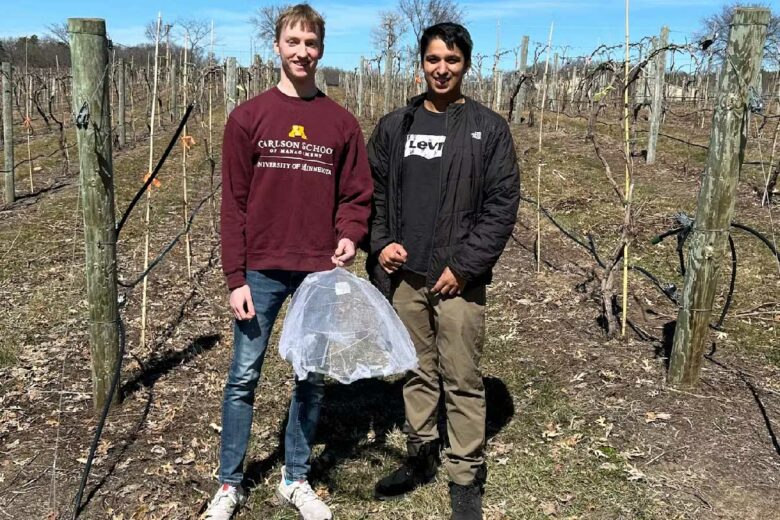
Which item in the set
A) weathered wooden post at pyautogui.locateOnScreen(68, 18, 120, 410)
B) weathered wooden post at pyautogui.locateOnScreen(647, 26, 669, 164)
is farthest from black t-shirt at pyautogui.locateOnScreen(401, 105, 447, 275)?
weathered wooden post at pyautogui.locateOnScreen(647, 26, 669, 164)

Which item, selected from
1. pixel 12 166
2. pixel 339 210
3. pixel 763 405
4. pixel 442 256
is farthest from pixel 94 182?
pixel 12 166

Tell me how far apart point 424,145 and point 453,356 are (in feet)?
2.82

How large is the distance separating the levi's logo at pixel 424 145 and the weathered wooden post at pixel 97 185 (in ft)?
4.96

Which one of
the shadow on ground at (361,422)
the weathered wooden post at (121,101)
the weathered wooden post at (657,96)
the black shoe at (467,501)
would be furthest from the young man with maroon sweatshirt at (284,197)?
the weathered wooden post at (121,101)

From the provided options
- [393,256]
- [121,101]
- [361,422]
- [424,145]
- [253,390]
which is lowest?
[361,422]

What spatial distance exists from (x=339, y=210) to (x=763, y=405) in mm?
2731

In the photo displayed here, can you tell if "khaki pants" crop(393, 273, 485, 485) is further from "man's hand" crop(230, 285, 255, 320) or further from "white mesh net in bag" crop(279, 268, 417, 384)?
"man's hand" crop(230, 285, 255, 320)

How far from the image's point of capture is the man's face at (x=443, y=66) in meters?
2.27

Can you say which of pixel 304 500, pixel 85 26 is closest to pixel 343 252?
pixel 304 500

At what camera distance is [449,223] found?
7.86ft

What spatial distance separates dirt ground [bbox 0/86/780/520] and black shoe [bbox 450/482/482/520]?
0.16m

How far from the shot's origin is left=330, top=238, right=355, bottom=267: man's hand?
2.28m

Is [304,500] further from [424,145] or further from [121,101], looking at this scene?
[121,101]

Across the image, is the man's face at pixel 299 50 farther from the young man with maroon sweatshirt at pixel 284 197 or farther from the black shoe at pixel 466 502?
the black shoe at pixel 466 502
